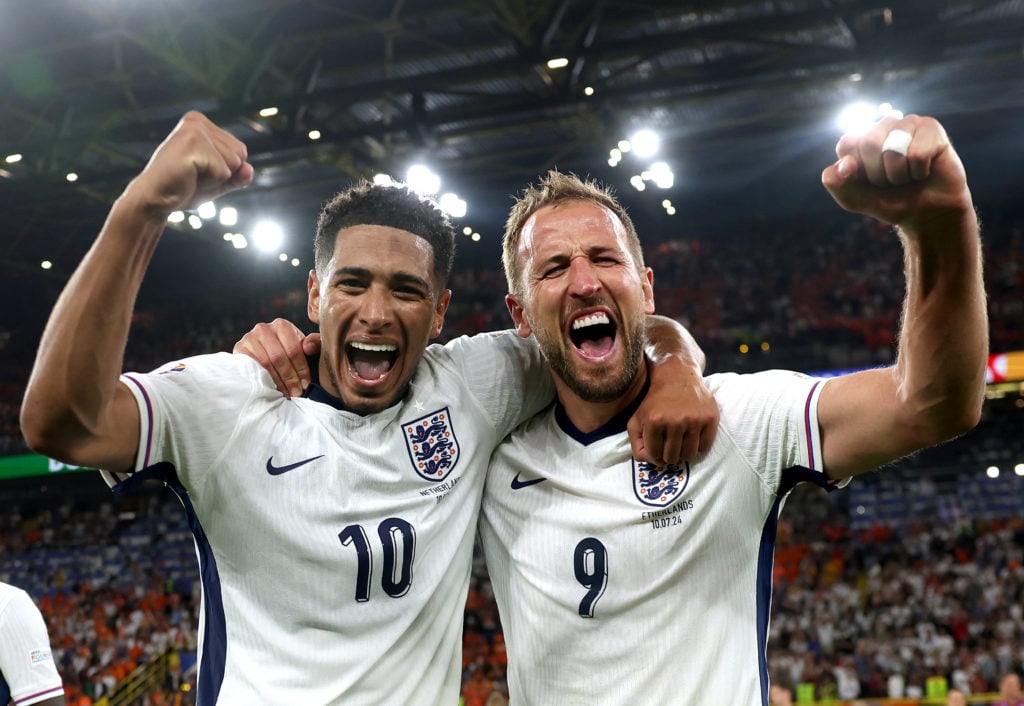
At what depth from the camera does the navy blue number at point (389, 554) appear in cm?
236

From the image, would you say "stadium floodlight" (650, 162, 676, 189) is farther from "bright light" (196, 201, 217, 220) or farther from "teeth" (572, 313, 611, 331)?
"teeth" (572, 313, 611, 331)

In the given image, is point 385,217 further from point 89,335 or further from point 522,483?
point 89,335

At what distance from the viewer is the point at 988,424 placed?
1602 cm

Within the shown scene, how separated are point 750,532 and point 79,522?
64.9 ft

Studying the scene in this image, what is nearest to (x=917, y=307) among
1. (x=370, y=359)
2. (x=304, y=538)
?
(x=370, y=359)

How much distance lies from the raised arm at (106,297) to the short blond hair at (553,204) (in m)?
1.07

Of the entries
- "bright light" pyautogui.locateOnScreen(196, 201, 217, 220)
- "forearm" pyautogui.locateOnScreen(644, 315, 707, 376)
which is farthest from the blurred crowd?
"forearm" pyautogui.locateOnScreen(644, 315, 707, 376)

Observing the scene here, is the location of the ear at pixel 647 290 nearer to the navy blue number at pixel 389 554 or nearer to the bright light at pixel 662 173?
the navy blue number at pixel 389 554

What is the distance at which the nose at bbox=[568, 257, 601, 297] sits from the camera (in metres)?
2.60

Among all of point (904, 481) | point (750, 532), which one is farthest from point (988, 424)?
point (750, 532)

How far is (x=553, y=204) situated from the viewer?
2.80m

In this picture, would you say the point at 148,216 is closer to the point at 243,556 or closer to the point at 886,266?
the point at 243,556

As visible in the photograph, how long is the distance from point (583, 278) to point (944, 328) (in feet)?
3.27

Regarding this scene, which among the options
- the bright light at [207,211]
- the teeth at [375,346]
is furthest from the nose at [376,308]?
the bright light at [207,211]
